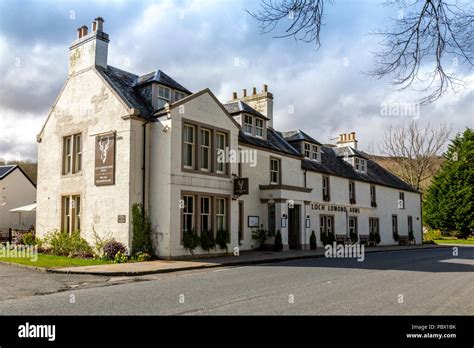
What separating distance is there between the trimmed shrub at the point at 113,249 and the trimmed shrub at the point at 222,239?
14.7 feet

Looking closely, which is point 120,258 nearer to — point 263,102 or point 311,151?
point 263,102

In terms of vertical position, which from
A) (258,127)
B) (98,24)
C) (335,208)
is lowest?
(335,208)

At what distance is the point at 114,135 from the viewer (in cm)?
1994

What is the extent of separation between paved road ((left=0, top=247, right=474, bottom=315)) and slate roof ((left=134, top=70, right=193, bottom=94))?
1026 centimetres

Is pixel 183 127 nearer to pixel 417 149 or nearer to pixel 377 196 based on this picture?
pixel 377 196

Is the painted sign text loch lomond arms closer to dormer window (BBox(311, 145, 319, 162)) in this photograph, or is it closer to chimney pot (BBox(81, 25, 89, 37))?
dormer window (BBox(311, 145, 319, 162))

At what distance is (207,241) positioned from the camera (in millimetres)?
20406

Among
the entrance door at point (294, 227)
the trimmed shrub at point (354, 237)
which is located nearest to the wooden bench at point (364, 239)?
the trimmed shrub at point (354, 237)

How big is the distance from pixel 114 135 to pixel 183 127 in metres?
3.06

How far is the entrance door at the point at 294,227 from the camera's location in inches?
1071

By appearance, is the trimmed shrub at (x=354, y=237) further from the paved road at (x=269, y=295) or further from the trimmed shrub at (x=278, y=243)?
the paved road at (x=269, y=295)

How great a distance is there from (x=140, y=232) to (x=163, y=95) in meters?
6.72

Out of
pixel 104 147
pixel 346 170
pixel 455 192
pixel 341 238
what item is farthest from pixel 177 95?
pixel 455 192
